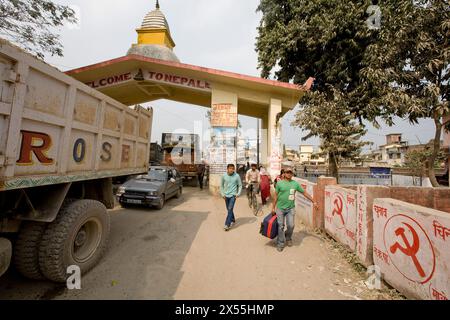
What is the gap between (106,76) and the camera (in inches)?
409

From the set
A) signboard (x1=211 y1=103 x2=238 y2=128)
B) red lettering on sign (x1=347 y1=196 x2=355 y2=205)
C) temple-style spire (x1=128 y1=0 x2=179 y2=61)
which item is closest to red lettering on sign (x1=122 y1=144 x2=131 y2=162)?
red lettering on sign (x1=347 y1=196 x2=355 y2=205)

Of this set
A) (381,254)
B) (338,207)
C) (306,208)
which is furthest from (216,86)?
(381,254)

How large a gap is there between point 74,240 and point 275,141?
8.30 metres

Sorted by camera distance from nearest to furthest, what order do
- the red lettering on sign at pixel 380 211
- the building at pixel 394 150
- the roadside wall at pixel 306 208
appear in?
the red lettering on sign at pixel 380 211, the roadside wall at pixel 306 208, the building at pixel 394 150

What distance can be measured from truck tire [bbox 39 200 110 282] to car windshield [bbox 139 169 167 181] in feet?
14.9

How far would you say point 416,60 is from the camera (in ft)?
25.6

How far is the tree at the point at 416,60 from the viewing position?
284 inches

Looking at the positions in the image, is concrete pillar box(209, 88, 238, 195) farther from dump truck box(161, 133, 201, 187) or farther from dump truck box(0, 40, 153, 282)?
dump truck box(0, 40, 153, 282)

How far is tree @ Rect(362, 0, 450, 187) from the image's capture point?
23.7ft

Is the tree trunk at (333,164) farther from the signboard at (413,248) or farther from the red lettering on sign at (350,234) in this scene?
the signboard at (413,248)

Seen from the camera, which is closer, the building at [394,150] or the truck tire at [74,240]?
the truck tire at [74,240]

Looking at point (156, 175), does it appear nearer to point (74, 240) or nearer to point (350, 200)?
point (74, 240)

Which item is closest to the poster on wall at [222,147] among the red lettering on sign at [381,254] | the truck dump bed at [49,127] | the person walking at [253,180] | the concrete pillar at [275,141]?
the concrete pillar at [275,141]
